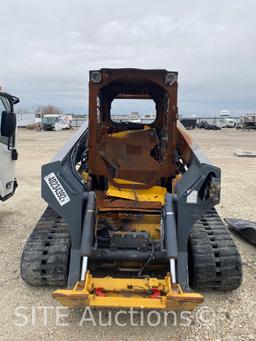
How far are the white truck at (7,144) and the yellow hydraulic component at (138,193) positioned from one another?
224 centimetres

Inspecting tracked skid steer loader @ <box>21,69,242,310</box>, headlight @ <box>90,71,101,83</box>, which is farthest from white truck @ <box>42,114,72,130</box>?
headlight @ <box>90,71,101,83</box>

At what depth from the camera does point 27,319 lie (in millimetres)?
4105

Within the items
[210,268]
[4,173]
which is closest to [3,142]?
[4,173]

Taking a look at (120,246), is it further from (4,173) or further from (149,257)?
(4,173)

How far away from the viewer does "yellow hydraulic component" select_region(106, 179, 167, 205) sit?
5.05 m

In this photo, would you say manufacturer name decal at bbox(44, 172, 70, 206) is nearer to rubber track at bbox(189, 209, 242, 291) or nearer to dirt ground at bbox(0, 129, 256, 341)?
dirt ground at bbox(0, 129, 256, 341)

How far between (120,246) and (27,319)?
1142 millimetres

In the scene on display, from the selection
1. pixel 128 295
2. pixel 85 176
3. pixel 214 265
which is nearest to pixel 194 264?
pixel 214 265

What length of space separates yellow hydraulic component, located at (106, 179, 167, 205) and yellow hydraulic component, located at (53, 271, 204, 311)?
1.22 metres

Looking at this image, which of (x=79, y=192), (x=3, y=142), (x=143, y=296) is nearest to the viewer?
(x=143, y=296)

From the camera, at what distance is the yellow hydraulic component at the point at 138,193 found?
5047 mm

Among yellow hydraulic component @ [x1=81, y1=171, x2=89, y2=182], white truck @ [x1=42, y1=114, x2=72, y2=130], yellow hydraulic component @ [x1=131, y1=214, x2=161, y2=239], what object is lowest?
white truck @ [x1=42, y1=114, x2=72, y2=130]

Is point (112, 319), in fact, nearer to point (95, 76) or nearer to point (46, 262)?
point (46, 262)

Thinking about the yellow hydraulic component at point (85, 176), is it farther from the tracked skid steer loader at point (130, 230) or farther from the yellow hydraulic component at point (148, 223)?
the yellow hydraulic component at point (148, 223)
